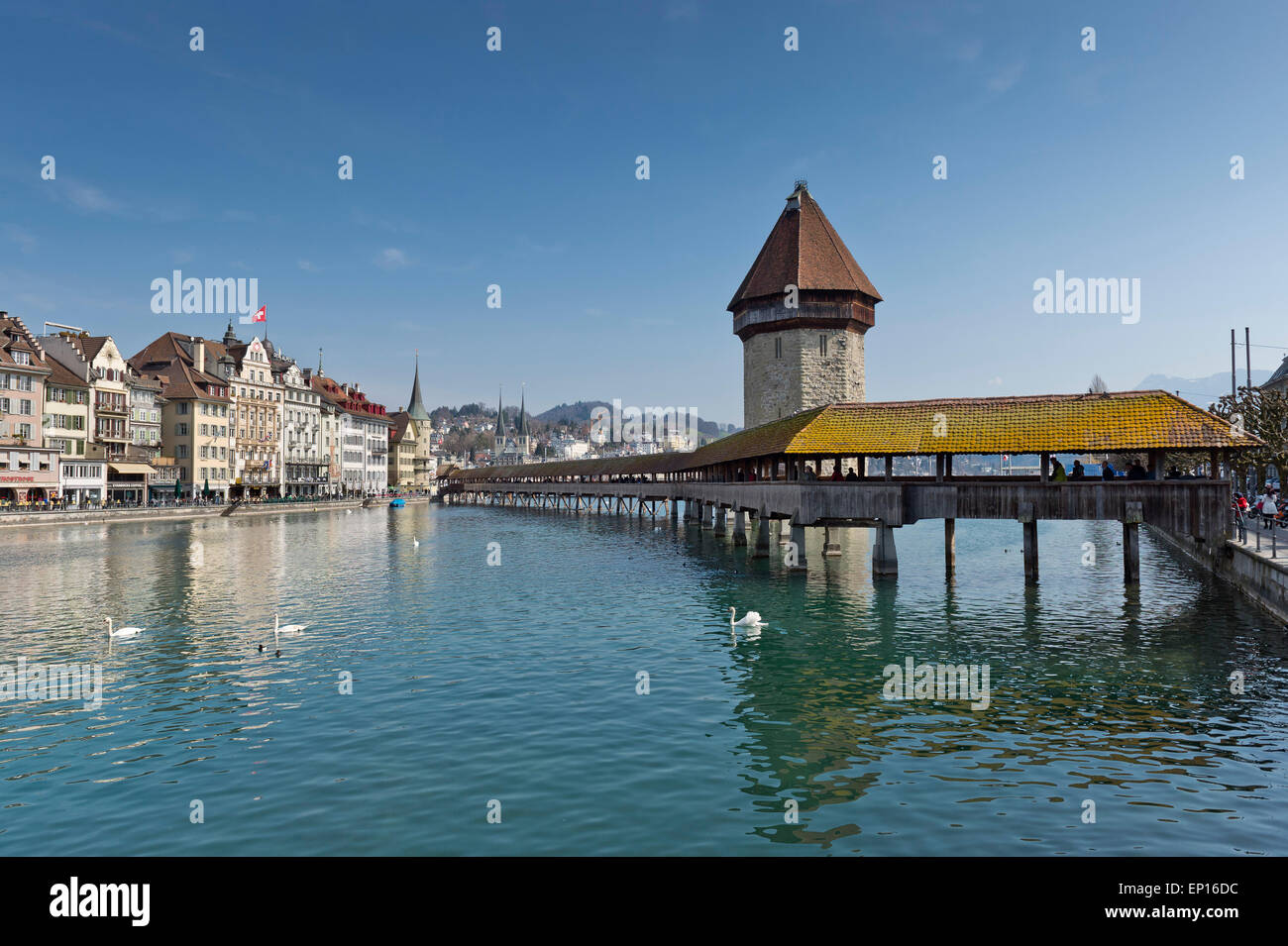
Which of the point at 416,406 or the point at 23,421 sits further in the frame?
the point at 416,406

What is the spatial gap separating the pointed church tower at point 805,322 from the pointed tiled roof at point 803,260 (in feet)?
0.26

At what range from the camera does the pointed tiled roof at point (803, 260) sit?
6128 cm

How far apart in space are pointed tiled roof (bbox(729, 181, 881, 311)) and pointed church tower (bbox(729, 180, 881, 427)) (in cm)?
8

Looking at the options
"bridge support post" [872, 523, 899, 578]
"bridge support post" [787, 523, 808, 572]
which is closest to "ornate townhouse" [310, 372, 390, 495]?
"bridge support post" [787, 523, 808, 572]

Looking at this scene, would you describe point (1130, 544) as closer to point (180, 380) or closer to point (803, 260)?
point (803, 260)

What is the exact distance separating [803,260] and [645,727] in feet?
178

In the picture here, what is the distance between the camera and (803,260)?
61.8m

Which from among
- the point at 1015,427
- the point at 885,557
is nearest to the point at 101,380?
the point at 885,557

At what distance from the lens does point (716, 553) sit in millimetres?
43906

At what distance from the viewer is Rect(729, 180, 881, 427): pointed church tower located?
6081 cm
